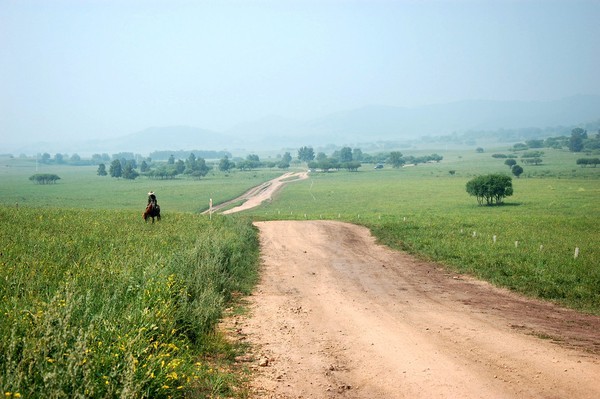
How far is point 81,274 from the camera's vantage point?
39.3 ft

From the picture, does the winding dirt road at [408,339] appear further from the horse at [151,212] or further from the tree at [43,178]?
the tree at [43,178]

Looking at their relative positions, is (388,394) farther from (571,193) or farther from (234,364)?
(571,193)

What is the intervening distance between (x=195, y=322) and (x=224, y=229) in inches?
711

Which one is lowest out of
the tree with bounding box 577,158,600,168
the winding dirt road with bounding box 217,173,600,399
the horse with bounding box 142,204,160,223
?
the tree with bounding box 577,158,600,168

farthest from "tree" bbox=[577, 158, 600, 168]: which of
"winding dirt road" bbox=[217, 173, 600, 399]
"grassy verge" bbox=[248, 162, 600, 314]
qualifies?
"winding dirt road" bbox=[217, 173, 600, 399]

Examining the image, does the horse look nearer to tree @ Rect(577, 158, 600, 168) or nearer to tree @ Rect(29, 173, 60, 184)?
tree @ Rect(29, 173, 60, 184)

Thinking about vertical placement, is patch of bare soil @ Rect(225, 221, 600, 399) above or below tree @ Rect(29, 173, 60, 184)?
below

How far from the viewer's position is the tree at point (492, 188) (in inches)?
3029

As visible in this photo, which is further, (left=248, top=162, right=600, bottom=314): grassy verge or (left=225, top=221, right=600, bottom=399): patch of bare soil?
Answer: (left=248, top=162, right=600, bottom=314): grassy verge

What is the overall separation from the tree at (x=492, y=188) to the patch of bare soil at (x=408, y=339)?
60.1 m

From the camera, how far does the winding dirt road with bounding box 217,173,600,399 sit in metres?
9.73

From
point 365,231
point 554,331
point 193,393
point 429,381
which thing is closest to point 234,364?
point 193,393

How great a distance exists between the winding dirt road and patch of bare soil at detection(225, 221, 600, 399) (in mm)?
33

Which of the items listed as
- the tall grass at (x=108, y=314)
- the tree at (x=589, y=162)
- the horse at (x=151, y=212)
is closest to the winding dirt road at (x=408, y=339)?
the tall grass at (x=108, y=314)
